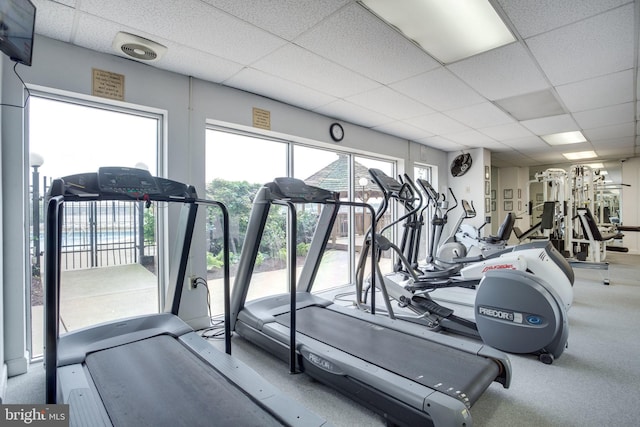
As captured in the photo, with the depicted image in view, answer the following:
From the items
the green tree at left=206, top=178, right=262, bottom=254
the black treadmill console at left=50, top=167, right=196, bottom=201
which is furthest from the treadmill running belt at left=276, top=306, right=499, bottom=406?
the black treadmill console at left=50, top=167, right=196, bottom=201

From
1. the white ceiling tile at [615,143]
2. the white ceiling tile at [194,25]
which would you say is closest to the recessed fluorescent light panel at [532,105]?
the white ceiling tile at [615,143]

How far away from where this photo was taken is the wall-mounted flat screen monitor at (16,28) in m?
1.22

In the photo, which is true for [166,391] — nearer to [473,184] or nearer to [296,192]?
[296,192]

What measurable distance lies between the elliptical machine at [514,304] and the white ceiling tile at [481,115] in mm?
1765

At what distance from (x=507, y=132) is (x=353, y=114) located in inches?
111

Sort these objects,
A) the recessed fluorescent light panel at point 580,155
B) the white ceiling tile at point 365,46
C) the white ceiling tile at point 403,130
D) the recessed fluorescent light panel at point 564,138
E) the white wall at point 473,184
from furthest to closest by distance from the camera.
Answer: the recessed fluorescent light panel at point 580,155 < the white wall at point 473,184 < the recessed fluorescent light panel at point 564,138 < the white ceiling tile at point 403,130 < the white ceiling tile at point 365,46

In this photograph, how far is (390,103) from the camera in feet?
12.6

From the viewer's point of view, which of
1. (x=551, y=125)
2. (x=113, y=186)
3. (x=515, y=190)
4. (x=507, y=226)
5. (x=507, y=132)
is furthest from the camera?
(x=515, y=190)

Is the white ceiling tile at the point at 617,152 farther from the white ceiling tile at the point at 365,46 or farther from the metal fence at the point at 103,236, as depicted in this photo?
the metal fence at the point at 103,236

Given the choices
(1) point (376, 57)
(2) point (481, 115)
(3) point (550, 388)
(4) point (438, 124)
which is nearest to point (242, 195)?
(1) point (376, 57)

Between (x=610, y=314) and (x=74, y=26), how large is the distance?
18.1ft

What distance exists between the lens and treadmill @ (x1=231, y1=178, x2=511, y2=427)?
5.38 feet

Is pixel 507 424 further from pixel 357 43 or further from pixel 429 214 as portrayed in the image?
pixel 429 214

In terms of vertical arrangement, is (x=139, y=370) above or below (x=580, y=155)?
below
